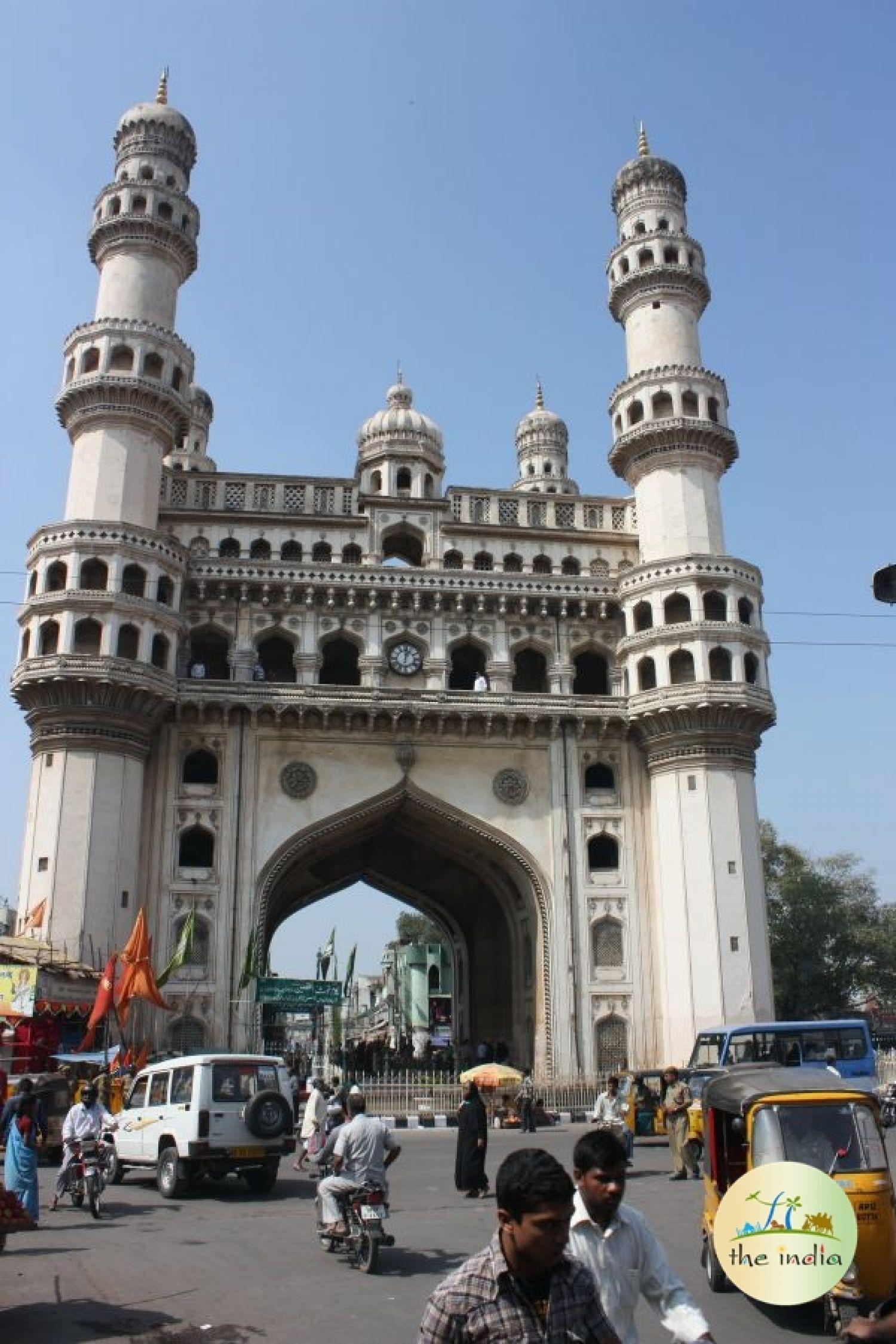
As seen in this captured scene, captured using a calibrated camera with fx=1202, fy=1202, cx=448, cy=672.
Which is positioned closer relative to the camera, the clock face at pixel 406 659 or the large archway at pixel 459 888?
the large archway at pixel 459 888

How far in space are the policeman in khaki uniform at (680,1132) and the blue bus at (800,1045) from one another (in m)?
3.54

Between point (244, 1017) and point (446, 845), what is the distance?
788 cm

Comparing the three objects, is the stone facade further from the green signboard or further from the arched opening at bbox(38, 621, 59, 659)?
the green signboard

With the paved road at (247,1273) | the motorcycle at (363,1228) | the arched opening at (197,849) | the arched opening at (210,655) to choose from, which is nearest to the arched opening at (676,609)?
the arched opening at (210,655)

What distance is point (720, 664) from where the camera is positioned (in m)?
31.6

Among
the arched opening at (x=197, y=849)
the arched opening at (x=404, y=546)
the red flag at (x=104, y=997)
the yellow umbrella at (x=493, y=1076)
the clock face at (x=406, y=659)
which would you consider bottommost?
the yellow umbrella at (x=493, y=1076)

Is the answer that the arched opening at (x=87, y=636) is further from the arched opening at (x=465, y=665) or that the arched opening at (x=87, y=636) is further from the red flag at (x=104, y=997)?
the arched opening at (x=465, y=665)

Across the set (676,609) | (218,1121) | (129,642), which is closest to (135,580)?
(129,642)

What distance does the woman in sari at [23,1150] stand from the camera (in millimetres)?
11328

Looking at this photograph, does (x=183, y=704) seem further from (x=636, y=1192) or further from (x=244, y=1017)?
(x=636, y=1192)

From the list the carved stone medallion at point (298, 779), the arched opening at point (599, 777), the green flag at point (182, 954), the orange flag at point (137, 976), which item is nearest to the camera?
the orange flag at point (137, 976)

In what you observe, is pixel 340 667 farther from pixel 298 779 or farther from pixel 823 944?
pixel 823 944

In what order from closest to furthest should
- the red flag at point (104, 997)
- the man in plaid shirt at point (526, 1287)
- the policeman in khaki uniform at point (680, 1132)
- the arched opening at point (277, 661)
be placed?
the man in plaid shirt at point (526, 1287), the policeman in khaki uniform at point (680, 1132), the red flag at point (104, 997), the arched opening at point (277, 661)

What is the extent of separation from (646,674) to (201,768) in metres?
12.2
